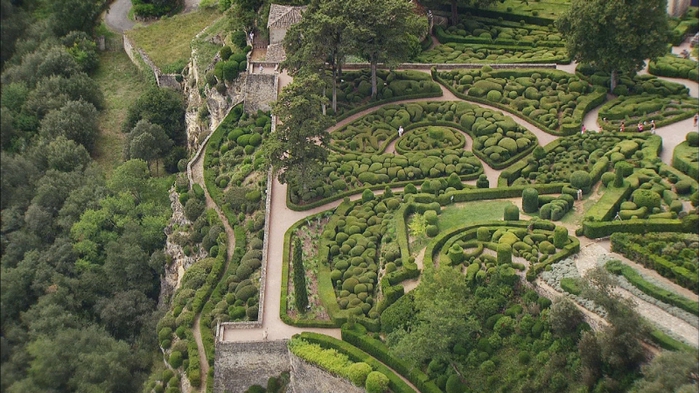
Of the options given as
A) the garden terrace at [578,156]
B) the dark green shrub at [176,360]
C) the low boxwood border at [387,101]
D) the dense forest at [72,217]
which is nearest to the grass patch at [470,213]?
the garden terrace at [578,156]

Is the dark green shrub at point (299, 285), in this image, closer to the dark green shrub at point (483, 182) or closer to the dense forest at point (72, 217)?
the dense forest at point (72, 217)

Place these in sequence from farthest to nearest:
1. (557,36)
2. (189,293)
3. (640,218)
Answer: (557,36)
(189,293)
(640,218)

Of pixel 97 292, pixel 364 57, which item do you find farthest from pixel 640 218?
pixel 97 292

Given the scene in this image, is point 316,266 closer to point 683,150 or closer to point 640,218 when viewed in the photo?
point 640,218

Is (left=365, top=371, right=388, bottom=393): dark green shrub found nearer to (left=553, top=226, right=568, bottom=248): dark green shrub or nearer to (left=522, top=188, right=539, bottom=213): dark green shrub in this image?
(left=553, top=226, right=568, bottom=248): dark green shrub

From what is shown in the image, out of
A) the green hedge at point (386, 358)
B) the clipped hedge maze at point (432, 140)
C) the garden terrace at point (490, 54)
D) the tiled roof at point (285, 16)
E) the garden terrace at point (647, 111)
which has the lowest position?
the green hedge at point (386, 358)
